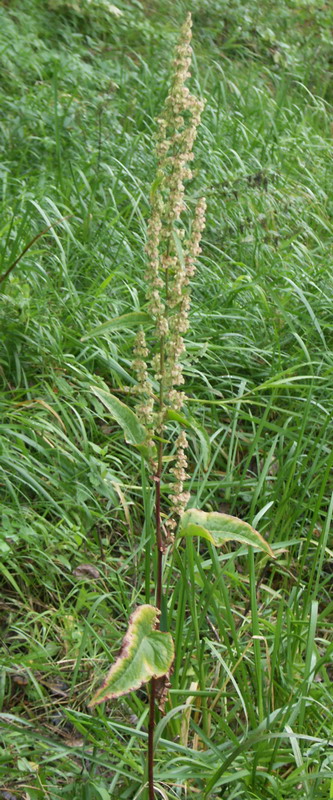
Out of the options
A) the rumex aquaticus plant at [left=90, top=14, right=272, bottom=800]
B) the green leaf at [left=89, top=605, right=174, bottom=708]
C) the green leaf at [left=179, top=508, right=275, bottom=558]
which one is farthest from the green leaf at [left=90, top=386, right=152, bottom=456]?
the green leaf at [left=89, top=605, right=174, bottom=708]

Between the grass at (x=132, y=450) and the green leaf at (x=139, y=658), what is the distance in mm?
376

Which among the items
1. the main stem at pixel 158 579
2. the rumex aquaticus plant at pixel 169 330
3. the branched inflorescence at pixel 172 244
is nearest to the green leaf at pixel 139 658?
the rumex aquaticus plant at pixel 169 330

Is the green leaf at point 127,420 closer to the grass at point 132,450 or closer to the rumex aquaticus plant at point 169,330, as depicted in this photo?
the rumex aquaticus plant at point 169,330

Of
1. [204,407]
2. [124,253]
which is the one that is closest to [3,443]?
[204,407]

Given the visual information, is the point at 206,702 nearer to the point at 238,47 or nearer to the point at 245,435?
the point at 245,435

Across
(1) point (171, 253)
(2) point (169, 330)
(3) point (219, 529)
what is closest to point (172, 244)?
(1) point (171, 253)

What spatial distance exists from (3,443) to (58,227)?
48.9 inches

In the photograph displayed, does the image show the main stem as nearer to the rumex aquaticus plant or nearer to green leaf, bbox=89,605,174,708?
the rumex aquaticus plant

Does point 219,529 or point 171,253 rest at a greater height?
point 171,253

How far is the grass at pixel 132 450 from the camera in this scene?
6.28 ft

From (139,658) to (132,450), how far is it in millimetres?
1358

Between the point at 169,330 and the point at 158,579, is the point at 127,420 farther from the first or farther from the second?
the point at 158,579

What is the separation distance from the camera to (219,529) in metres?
1.61

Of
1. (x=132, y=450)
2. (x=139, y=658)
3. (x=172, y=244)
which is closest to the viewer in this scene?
(x=139, y=658)
